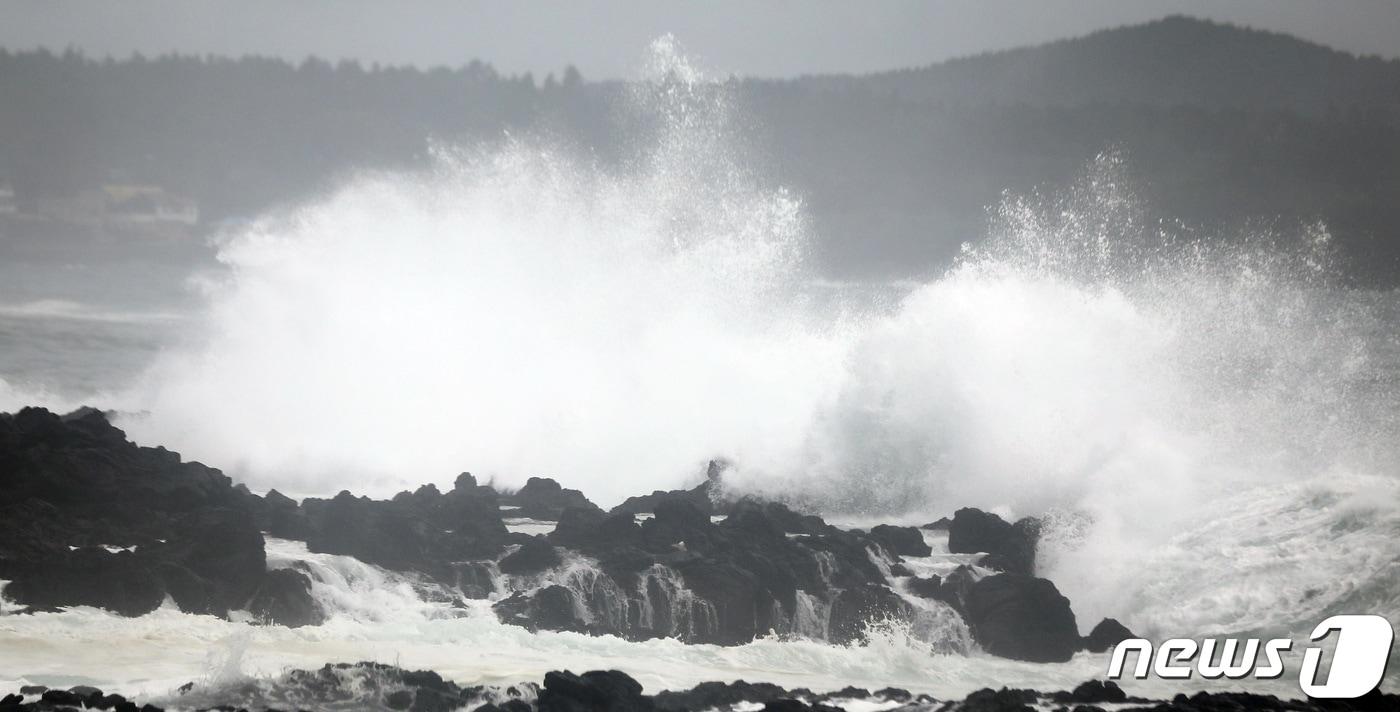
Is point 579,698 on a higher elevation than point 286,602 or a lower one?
lower

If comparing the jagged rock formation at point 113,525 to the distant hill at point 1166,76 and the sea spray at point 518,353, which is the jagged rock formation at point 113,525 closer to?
the sea spray at point 518,353


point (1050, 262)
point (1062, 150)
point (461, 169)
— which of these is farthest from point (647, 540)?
point (1062, 150)

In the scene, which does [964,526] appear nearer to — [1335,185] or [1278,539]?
[1278,539]

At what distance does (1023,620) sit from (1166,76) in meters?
62.8

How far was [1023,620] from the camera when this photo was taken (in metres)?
21.8

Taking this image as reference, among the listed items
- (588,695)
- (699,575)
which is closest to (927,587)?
(699,575)

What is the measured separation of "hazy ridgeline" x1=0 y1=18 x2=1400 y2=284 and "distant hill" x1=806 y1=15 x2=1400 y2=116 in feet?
0.42

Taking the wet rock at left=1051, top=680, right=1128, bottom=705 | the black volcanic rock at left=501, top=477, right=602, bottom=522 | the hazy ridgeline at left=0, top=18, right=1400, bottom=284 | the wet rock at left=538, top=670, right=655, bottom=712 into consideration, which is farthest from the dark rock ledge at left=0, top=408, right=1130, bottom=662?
the hazy ridgeline at left=0, top=18, right=1400, bottom=284

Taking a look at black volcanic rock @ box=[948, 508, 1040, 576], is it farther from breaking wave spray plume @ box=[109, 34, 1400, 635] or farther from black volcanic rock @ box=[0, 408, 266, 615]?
black volcanic rock @ box=[0, 408, 266, 615]

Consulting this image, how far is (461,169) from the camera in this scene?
52.2 metres

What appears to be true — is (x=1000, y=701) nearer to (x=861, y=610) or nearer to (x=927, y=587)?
(x=861, y=610)

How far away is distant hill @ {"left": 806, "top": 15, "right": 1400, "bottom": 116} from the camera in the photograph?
193ft

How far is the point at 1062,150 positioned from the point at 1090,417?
48.5m

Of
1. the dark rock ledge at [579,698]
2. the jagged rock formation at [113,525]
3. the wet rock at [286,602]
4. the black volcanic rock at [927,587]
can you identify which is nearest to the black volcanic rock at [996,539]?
the black volcanic rock at [927,587]
